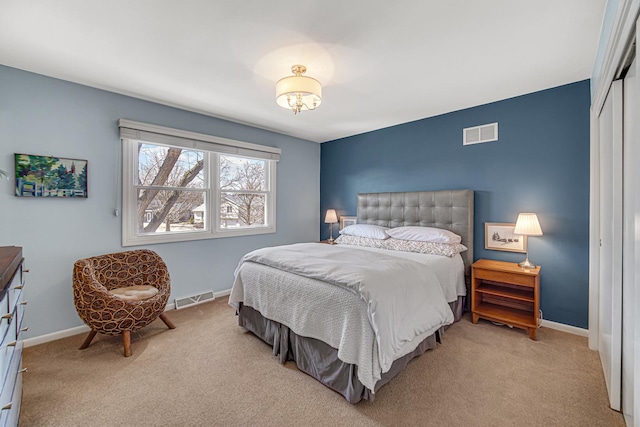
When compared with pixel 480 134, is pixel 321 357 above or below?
below

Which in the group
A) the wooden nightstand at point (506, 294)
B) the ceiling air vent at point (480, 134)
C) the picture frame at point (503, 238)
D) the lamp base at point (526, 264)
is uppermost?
the ceiling air vent at point (480, 134)

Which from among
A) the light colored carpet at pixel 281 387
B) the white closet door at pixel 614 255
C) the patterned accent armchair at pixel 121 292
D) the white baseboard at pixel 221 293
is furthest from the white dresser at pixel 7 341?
the white closet door at pixel 614 255

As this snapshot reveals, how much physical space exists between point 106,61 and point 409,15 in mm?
2435

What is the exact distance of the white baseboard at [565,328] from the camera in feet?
8.70

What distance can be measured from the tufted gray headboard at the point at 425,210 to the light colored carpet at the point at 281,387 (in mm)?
1237

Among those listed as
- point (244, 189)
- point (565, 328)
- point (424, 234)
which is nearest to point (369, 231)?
point (424, 234)

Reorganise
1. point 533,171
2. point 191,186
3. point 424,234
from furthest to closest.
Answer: point 191,186, point 424,234, point 533,171

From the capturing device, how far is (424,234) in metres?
3.38

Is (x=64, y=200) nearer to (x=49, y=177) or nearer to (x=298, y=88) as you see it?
(x=49, y=177)

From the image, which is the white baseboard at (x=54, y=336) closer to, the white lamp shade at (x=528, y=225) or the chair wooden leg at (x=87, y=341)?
the chair wooden leg at (x=87, y=341)

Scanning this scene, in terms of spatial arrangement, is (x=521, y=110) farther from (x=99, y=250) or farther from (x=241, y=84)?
(x=99, y=250)

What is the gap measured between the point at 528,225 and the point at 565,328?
1094 mm

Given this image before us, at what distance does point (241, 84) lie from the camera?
2.74 meters

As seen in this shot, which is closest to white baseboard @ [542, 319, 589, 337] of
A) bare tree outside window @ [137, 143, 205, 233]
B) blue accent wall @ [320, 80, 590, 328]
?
blue accent wall @ [320, 80, 590, 328]
